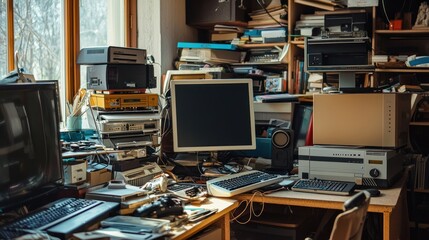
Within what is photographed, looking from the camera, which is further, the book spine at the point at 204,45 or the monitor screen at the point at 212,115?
the book spine at the point at 204,45

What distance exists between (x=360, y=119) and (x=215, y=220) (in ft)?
3.45

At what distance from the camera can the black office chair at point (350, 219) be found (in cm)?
191

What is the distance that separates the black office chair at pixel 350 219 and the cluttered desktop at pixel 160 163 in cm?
63

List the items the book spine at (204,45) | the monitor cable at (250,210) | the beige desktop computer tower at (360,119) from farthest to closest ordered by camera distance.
A: the book spine at (204,45), the beige desktop computer tower at (360,119), the monitor cable at (250,210)

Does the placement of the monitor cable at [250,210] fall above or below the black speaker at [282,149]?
below

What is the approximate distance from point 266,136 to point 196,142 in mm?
829

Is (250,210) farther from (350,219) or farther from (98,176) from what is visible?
(350,219)

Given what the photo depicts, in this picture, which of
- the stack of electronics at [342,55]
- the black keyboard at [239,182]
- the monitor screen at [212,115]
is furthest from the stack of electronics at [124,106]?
the stack of electronics at [342,55]

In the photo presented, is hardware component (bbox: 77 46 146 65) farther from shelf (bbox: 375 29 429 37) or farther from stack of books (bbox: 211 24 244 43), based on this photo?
shelf (bbox: 375 29 429 37)

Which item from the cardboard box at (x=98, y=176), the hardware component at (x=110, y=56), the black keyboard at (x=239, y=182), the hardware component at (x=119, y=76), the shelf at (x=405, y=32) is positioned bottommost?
the black keyboard at (x=239, y=182)

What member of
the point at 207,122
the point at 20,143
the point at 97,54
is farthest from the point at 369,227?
the point at 20,143

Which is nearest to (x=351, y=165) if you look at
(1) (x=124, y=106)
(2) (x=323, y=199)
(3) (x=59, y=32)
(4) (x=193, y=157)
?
(2) (x=323, y=199)

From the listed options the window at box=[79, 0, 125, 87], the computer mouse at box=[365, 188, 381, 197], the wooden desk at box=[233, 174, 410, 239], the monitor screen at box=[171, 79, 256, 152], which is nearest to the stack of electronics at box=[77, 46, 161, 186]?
the monitor screen at box=[171, 79, 256, 152]

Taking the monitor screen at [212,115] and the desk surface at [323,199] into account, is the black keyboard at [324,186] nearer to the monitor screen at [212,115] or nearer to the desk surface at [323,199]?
the desk surface at [323,199]
